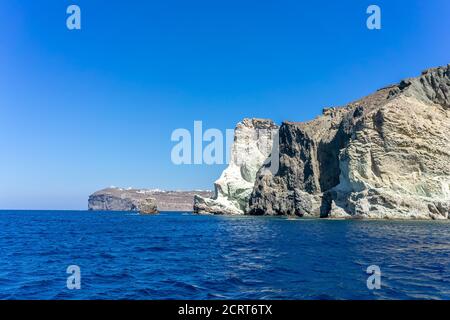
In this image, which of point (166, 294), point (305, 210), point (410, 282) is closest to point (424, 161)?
point (305, 210)

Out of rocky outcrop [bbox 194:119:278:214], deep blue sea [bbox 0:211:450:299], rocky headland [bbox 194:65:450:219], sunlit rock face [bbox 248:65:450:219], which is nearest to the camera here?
deep blue sea [bbox 0:211:450:299]

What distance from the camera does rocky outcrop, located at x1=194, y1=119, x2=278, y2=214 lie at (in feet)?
443

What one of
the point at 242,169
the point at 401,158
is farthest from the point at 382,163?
the point at 242,169

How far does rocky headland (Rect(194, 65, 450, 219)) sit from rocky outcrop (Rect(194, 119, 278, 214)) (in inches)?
843

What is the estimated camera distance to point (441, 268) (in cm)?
2078

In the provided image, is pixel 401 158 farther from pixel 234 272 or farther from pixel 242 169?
pixel 242 169

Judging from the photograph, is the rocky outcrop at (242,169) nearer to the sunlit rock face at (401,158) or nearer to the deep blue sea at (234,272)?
the sunlit rock face at (401,158)

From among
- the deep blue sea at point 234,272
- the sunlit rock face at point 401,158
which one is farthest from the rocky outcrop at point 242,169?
the deep blue sea at point 234,272

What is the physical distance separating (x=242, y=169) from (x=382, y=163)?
68.3 meters

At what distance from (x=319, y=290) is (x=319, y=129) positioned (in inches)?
4320

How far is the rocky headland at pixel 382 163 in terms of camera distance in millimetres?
73875

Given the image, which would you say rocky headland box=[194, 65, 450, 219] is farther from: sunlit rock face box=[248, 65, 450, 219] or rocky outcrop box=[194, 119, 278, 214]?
rocky outcrop box=[194, 119, 278, 214]

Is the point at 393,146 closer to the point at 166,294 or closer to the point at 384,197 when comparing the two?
the point at 384,197

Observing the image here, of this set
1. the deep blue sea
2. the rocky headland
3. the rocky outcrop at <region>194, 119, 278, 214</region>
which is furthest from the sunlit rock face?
the deep blue sea
